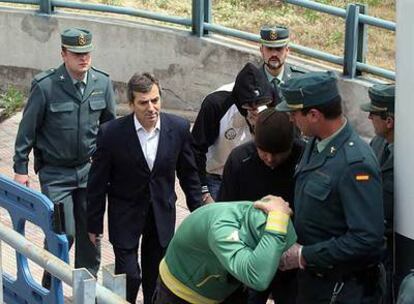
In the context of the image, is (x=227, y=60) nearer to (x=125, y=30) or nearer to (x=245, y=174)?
(x=125, y=30)

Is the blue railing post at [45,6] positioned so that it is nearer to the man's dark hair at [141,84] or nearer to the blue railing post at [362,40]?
the blue railing post at [362,40]

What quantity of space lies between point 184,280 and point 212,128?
6.18ft

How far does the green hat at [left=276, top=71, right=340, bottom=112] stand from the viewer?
442 cm

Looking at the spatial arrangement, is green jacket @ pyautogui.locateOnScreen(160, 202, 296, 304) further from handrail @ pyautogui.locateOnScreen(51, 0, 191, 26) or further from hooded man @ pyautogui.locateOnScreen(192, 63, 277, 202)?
handrail @ pyautogui.locateOnScreen(51, 0, 191, 26)

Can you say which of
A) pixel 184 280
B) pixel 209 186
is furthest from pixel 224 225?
pixel 209 186

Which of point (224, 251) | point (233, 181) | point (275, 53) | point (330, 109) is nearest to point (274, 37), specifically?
point (275, 53)

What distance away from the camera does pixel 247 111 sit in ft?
19.7

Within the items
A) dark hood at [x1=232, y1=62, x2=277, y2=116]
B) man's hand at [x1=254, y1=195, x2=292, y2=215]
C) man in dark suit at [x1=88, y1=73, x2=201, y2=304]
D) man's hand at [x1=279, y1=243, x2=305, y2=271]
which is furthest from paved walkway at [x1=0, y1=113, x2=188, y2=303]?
man's hand at [x1=254, y1=195, x2=292, y2=215]

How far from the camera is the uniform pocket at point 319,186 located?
440 cm

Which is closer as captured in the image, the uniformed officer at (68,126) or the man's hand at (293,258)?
the man's hand at (293,258)

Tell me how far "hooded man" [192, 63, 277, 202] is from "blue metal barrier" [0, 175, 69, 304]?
3.78 feet

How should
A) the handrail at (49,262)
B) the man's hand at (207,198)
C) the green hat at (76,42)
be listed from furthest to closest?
the green hat at (76,42) < the man's hand at (207,198) < the handrail at (49,262)

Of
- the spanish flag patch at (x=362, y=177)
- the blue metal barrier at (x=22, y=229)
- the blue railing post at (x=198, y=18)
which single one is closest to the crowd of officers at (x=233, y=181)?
the spanish flag patch at (x=362, y=177)

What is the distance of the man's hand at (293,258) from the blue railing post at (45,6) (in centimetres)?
758
